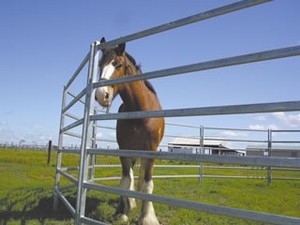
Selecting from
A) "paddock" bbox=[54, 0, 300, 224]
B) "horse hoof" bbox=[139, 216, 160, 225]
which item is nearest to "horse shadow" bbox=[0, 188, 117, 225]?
"horse hoof" bbox=[139, 216, 160, 225]

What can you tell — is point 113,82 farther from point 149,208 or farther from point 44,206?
point 44,206

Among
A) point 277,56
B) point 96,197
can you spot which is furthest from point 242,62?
point 96,197

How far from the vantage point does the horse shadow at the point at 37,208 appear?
4.27m

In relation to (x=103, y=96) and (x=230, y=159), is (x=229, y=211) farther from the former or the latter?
(x=103, y=96)

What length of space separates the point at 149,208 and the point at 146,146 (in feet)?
2.26

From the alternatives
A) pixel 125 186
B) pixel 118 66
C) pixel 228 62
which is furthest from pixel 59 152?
pixel 228 62

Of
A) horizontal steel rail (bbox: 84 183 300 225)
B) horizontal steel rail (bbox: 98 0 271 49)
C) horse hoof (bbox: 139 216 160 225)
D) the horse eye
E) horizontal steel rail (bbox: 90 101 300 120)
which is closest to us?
horizontal steel rail (bbox: 84 183 300 225)

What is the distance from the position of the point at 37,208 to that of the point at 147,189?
1803 millimetres

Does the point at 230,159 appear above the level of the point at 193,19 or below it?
below

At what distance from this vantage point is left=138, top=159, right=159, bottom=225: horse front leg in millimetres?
3809

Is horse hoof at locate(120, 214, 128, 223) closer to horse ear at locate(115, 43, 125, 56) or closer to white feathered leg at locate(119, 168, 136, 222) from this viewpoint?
white feathered leg at locate(119, 168, 136, 222)

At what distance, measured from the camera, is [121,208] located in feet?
13.9

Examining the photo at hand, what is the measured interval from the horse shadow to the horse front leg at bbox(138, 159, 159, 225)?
594 millimetres

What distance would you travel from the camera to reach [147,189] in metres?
3.92
